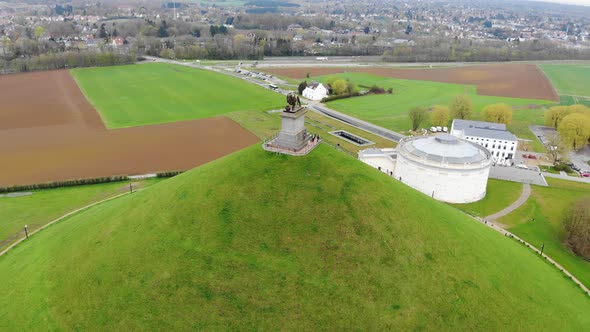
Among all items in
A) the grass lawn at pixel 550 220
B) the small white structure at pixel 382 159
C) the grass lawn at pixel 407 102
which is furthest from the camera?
the grass lawn at pixel 407 102

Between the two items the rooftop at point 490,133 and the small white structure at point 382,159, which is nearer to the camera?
the small white structure at point 382,159

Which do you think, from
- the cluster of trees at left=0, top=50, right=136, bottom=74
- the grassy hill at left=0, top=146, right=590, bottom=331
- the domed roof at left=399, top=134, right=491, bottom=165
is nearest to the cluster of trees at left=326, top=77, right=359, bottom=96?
the domed roof at left=399, top=134, right=491, bottom=165

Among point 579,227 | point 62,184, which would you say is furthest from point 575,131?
point 62,184

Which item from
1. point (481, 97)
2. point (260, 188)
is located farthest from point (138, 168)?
point (481, 97)

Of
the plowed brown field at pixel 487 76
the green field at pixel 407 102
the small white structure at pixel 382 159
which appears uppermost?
the plowed brown field at pixel 487 76

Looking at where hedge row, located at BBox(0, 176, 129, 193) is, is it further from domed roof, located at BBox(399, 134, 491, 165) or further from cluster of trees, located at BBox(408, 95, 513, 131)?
cluster of trees, located at BBox(408, 95, 513, 131)

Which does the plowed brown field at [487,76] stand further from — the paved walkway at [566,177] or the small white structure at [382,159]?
the small white structure at [382,159]

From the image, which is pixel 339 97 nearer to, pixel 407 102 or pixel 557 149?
pixel 407 102

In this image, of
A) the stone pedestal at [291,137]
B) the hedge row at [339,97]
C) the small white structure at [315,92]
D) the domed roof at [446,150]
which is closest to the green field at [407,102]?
the hedge row at [339,97]
